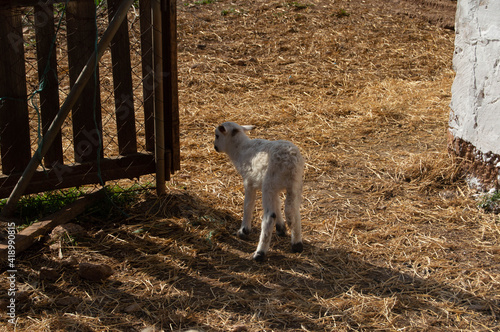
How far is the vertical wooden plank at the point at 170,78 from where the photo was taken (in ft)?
17.0

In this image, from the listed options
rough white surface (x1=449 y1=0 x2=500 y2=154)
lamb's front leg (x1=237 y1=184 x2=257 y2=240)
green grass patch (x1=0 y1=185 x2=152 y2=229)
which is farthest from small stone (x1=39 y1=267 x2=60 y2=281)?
rough white surface (x1=449 y1=0 x2=500 y2=154)

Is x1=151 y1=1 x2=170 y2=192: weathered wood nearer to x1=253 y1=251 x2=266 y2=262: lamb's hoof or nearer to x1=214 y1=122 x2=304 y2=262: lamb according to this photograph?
x1=214 y1=122 x2=304 y2=262: lamb

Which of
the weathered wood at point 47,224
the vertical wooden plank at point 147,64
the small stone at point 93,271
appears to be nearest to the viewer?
the small stone at point 93,271

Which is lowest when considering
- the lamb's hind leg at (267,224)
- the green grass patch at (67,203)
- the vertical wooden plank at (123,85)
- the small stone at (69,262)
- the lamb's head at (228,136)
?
the small stone at (69,262)

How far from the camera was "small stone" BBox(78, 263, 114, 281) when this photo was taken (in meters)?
4.20

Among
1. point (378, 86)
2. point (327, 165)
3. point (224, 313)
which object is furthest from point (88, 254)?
point (378, 86)

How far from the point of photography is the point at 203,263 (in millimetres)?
4594

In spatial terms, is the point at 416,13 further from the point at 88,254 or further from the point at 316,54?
the point at 88,254

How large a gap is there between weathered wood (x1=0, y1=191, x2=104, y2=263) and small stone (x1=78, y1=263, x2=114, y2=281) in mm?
672

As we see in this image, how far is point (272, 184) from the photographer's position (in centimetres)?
459

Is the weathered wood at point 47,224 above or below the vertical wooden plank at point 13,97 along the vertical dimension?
below

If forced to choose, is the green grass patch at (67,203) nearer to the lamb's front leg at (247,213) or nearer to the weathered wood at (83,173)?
the weathered wood at (83,173)

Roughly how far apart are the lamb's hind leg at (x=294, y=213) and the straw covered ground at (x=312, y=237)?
0.13 meters

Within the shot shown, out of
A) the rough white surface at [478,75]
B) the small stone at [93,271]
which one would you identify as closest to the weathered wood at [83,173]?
the small stone at [93,271]
